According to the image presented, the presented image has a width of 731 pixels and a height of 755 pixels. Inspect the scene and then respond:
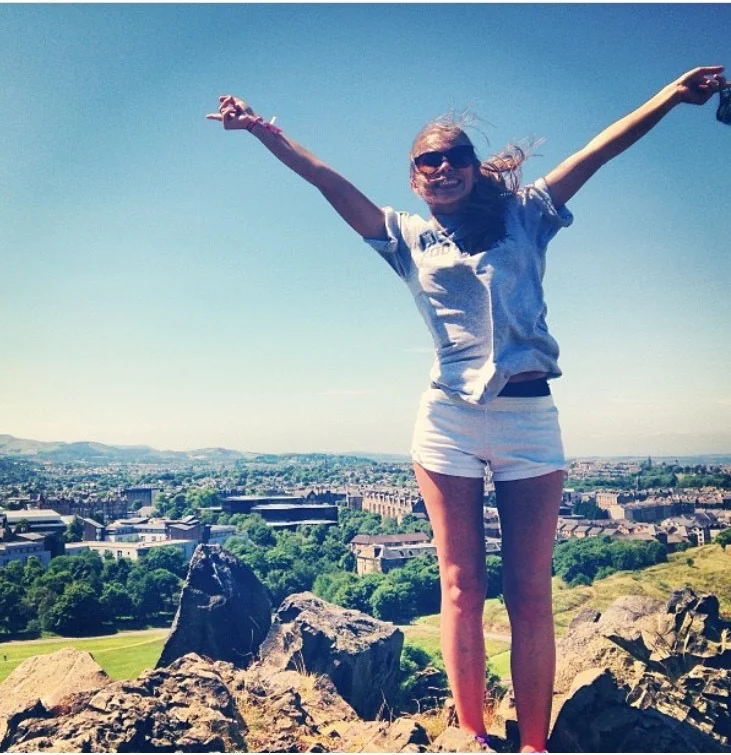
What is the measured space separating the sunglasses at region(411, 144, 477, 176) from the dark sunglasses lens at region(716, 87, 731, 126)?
697 millimetres

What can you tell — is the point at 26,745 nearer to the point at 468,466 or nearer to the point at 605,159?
the point at 468,466

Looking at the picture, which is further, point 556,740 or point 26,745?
point 556,740

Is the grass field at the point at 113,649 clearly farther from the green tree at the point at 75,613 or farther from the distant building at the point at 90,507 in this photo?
the distant building at the point at 90,507

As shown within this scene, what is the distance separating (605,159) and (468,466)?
92cm

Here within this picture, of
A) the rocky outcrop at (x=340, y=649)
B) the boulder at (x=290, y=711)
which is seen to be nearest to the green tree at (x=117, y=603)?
the rocky outcrop at (x=340, y=649)

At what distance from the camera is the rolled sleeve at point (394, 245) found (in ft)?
6.54

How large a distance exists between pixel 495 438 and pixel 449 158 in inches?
30.7

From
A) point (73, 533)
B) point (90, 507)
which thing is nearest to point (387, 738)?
point (73, 533)

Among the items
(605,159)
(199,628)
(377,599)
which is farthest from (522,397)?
(377,599)

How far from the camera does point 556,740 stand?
7.43ft

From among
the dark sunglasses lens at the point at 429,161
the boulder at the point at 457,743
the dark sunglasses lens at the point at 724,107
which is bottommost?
the boulder at the point at 457,743

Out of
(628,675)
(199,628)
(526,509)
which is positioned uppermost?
(526,509)

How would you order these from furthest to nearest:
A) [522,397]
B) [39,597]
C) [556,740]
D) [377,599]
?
[377,599]
[39,597]
[556,740]
[522,397]

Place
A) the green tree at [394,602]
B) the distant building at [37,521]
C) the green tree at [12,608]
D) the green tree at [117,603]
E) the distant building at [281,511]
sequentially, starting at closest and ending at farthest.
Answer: the green tree at [12,608] → the green tree at [117,603] → the green tree at [394,602] → the distant building at [37,521] → the distant building at [281,511]
